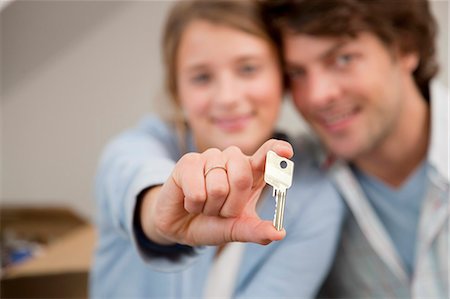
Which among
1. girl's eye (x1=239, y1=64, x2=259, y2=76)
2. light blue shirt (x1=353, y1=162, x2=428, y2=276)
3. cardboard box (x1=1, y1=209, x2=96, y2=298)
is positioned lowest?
cardboard box (x1=1, y1=209, x2=96, y2=298)

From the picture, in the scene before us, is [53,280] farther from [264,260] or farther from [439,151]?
[439,151]

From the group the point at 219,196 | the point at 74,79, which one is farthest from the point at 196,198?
the point at 74,79

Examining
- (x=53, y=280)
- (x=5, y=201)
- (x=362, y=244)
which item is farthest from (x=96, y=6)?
(x=362, y=244)

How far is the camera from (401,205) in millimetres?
606

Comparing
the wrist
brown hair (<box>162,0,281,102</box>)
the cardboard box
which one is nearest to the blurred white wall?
the cardboard box

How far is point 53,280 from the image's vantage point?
65 centimetres

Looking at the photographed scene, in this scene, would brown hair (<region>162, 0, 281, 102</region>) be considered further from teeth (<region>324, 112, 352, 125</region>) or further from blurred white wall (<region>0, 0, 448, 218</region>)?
blurred white wall (<region>0, 0, 448, 218</region>)

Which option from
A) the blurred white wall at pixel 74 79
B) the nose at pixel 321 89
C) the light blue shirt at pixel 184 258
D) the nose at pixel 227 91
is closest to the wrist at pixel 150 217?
the light blue shirt at pixel 184 258

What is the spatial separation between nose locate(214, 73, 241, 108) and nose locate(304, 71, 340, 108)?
0.36 feet

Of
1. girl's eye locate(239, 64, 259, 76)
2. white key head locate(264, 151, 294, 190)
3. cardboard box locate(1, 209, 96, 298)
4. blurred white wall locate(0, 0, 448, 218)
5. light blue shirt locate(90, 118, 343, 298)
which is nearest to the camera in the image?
white key head locate(264, 151, 294, 190)

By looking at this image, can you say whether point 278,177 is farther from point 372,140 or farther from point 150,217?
point 372,140

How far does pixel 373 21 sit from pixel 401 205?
22 cm

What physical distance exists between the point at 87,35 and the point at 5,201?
389mm

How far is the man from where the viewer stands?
55 cm
